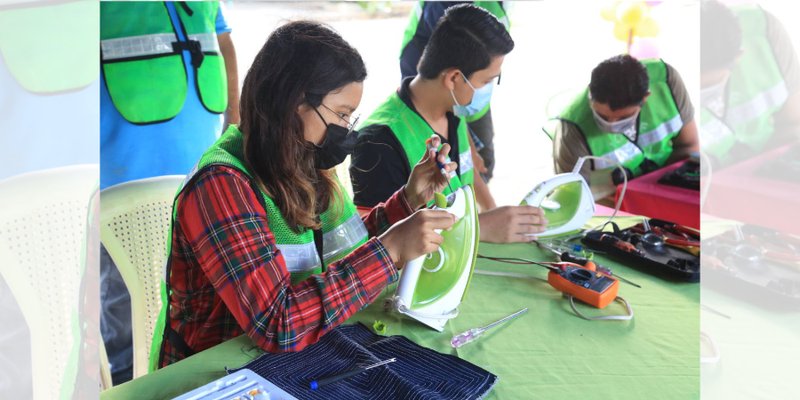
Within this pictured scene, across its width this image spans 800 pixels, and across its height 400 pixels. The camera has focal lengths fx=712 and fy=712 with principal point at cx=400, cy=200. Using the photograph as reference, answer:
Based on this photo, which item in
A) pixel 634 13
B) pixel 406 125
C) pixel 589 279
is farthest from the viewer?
pixel 634 13

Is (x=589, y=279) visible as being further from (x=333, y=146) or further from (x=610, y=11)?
(x=610, y=11)

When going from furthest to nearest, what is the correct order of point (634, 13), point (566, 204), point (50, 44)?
point (634, 13) → point (566, 204) → point (50, 44)

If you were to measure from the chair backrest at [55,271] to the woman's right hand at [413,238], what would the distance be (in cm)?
77

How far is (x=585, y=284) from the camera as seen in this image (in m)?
1.47

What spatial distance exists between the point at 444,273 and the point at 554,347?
249mm

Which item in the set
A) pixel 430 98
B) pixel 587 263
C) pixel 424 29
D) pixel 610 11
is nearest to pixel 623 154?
pixel 424 29

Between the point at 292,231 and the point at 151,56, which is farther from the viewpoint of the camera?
the point at 151,56

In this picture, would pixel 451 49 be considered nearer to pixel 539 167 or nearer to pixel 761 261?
pixel 761 261

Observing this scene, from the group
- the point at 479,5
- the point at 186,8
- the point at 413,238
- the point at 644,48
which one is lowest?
the point at 644,48

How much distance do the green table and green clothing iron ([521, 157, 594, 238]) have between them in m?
0.29

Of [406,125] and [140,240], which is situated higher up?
[406,125]

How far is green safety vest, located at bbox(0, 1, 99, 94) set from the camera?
0.49 m

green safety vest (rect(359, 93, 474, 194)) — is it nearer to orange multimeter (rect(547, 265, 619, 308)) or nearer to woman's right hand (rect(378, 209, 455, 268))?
orange multimeter (rect(547, 265, 619, 308))

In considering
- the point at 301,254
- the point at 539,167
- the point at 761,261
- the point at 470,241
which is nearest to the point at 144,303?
the point at 301,254
